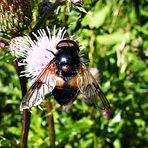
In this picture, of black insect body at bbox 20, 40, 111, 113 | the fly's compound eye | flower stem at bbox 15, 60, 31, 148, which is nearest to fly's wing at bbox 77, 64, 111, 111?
black insect body at bbox 20, 40, 111, 113

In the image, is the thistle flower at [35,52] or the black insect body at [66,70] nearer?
the black insect body at [66,70]

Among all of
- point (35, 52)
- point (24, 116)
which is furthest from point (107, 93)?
point (35, 52)

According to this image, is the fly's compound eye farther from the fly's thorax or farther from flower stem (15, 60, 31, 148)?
flower stem (15, 60, 31, 148)

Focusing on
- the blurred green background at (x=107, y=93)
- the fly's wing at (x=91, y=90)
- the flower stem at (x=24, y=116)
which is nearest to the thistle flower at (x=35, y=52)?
the flower stem at (x=24, y=116)

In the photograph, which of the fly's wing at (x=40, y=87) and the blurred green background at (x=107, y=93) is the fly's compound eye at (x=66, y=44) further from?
the blurred green background at (x=107, y=93)

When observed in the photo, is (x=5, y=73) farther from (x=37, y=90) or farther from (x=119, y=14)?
(x=37, y=90)

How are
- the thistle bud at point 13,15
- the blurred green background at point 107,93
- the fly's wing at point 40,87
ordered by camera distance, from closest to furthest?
the fly's wing at point 40,87, the thistle bud at point 13,15, the blurred green background at point 107,93
